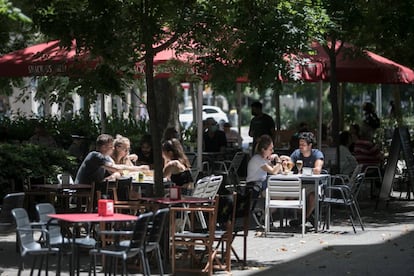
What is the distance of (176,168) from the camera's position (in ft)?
47.4

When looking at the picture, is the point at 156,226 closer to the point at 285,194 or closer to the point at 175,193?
the point at 175,193

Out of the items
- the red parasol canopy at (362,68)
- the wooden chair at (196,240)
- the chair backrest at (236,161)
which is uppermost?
the red parasol canopy at (362,68)

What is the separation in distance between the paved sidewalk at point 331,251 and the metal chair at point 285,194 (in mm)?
429

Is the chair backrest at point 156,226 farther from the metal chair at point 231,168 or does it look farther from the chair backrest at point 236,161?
the chair backrest at point 236,161

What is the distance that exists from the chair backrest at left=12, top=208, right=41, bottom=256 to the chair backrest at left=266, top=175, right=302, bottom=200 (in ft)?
19.0

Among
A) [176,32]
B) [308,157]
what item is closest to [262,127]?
[308,157]

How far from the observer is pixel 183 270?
1145 centimetres

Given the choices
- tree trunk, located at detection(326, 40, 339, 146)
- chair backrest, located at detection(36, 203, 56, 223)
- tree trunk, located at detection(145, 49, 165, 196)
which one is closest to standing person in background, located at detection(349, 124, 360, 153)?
tree trunk, located at detection(326, 40, 339, 146)

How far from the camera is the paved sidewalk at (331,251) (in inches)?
464

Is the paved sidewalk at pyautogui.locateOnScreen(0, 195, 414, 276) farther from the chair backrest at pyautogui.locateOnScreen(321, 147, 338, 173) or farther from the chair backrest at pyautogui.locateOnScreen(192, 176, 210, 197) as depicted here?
the chair backrest at pyautogui.locateOnScreen(321, 147, 338, 173)

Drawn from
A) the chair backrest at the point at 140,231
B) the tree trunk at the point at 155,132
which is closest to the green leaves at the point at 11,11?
the chair backrest at the point at 140,231

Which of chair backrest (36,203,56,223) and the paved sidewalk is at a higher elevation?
chair backrest (36,203,56,223)

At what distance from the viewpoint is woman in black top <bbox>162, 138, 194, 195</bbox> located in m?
14.4

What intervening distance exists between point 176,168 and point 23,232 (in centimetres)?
529
